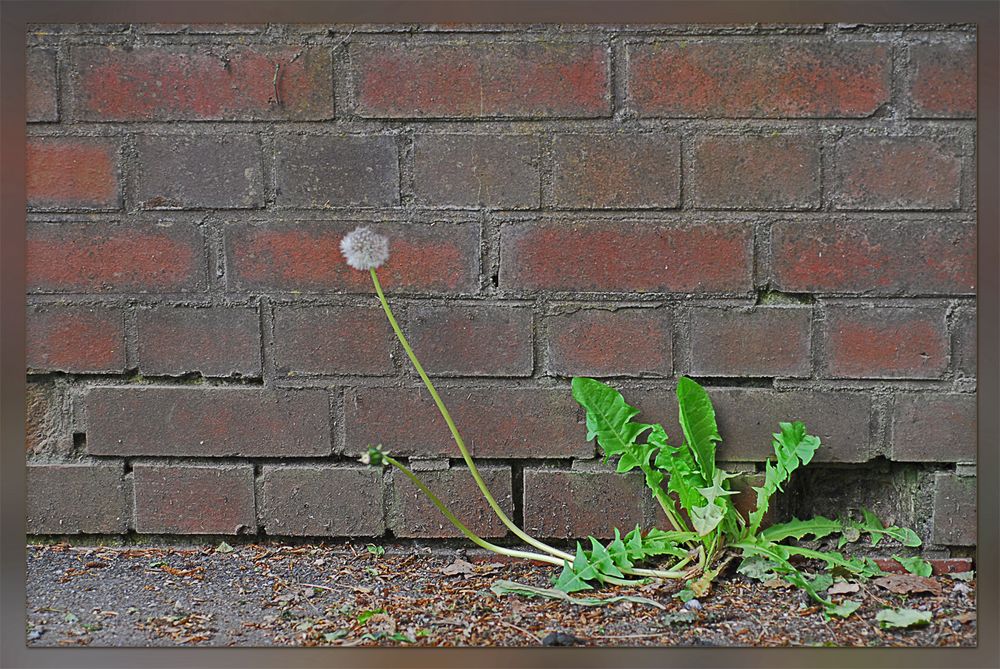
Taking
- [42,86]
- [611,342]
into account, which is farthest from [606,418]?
[42,86]

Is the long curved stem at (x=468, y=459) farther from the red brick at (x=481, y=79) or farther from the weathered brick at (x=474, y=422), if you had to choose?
the red brick at (x=481, y=79)

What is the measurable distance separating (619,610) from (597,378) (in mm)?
329

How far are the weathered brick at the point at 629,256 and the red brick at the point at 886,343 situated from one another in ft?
0.53

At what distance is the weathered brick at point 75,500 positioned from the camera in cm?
122

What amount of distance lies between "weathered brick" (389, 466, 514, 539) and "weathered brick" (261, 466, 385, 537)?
0.10 ft

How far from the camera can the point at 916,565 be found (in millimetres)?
1175

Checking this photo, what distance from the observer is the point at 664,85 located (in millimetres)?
1150

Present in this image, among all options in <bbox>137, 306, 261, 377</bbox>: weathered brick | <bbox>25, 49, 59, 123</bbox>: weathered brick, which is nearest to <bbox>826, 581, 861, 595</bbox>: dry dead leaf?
<bbox>137, 306, 261, 377</bbox>: weathered brick

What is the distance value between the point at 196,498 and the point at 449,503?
39 cm

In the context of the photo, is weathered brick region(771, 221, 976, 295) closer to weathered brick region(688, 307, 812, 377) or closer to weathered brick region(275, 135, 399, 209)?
weathered brick region(688, 307, 812, 377)

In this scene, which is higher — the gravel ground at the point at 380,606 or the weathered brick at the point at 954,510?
the weathered brick at the point at 954,510

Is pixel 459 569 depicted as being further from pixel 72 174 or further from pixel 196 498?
pixel 72 174

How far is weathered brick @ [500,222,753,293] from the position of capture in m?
1.16

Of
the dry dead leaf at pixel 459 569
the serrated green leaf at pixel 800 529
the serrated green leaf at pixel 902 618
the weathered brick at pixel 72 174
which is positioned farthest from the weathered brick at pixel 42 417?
the serrated green leaf at pixel 902 618
